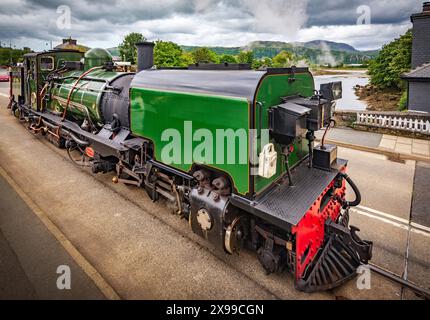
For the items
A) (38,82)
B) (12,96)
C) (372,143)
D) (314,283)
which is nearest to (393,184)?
(372,143)

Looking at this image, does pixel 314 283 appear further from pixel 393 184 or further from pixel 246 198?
pixel 393 184

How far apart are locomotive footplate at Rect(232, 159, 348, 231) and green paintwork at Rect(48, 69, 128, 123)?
4871 mm

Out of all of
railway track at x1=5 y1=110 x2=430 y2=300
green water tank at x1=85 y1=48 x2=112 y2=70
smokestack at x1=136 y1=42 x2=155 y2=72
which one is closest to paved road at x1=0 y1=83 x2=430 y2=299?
railway track at x1=5 y1=110 x2=430 y2=300

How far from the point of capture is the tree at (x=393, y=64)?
1063 inches

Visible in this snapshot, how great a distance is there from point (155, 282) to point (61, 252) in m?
1.61

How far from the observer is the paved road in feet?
12.6

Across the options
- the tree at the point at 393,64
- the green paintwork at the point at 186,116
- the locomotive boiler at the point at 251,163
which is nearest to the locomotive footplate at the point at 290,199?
the locomotive boiler at the point at 251,163

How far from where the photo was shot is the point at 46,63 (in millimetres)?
10445

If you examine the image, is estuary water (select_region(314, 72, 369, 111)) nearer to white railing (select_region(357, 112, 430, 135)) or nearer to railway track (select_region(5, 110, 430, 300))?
white railing (select_region(357, 112, 430, 135))

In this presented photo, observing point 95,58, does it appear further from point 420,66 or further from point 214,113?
point 420,66

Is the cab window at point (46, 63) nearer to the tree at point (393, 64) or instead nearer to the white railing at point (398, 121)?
the white railing at point (398, 121)

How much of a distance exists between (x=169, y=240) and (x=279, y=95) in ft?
9.37

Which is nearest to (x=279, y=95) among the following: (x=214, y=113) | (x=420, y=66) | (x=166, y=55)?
(x=214, y=113)

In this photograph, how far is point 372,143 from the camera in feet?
37.1
